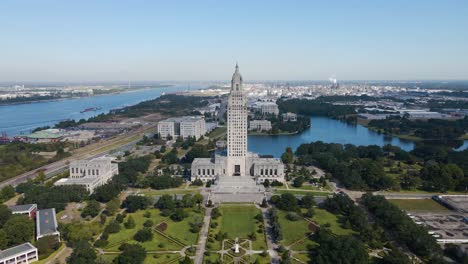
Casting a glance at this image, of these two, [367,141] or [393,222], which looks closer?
[393,222]

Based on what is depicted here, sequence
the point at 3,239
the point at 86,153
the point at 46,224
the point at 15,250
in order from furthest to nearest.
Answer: the point at 86,153, the point at 46,224, the point at 3,239, the point at 15,250

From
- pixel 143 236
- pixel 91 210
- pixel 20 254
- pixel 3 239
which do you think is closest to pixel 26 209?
pixel 91 210

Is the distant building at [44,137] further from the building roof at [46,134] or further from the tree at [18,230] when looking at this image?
the tree at [18,230]

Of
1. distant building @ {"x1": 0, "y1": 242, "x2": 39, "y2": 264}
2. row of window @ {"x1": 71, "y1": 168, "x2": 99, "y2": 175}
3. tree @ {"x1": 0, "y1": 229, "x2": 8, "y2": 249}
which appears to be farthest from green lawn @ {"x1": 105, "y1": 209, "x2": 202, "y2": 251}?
row of window @ {"x1": 71, "y1": 168, "x2": 99, "y2": 175}

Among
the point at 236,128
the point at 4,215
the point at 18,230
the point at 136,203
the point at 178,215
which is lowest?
the point at 178,215

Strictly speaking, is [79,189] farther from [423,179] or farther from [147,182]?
[423,179]

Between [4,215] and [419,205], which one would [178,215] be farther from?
[419,205]

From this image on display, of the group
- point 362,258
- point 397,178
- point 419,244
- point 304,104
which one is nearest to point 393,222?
point 419,244
